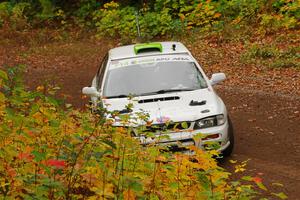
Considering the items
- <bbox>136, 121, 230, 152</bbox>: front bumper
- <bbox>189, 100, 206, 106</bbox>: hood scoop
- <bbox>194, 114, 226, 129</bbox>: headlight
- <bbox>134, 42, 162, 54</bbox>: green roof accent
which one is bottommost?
→ <bbox>136, 121, 230, 152</bbox>: front bumper

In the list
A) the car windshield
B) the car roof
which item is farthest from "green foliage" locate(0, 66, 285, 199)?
the car roof

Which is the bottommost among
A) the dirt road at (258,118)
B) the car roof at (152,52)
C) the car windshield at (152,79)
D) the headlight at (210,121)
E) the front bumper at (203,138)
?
the dirt road at (258,118)

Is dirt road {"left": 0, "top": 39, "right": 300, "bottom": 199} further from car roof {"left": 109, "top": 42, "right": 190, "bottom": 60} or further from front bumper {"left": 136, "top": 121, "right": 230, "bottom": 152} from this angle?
car roof {"left": 109, "top": 42, "right": 190, "bottom": 60}

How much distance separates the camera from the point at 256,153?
9.34m

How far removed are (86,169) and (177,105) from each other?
14.8ft

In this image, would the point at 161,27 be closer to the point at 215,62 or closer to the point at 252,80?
the point at 215,62

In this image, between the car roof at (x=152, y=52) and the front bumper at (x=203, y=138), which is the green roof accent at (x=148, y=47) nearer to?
the car roof at (x=152, y=52)

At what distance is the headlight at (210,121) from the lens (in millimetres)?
8195

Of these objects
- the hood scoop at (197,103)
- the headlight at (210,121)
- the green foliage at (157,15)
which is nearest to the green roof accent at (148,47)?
the hood scoop at (197,103)

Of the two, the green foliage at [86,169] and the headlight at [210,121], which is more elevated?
the green foliage at [86,169]

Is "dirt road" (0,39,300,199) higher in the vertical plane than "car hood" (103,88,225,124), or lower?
lower

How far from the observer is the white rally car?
8.12m

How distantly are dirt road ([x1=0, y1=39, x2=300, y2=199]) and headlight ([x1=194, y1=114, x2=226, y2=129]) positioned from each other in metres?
0.76

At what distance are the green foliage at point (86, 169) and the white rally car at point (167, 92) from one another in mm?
2958
